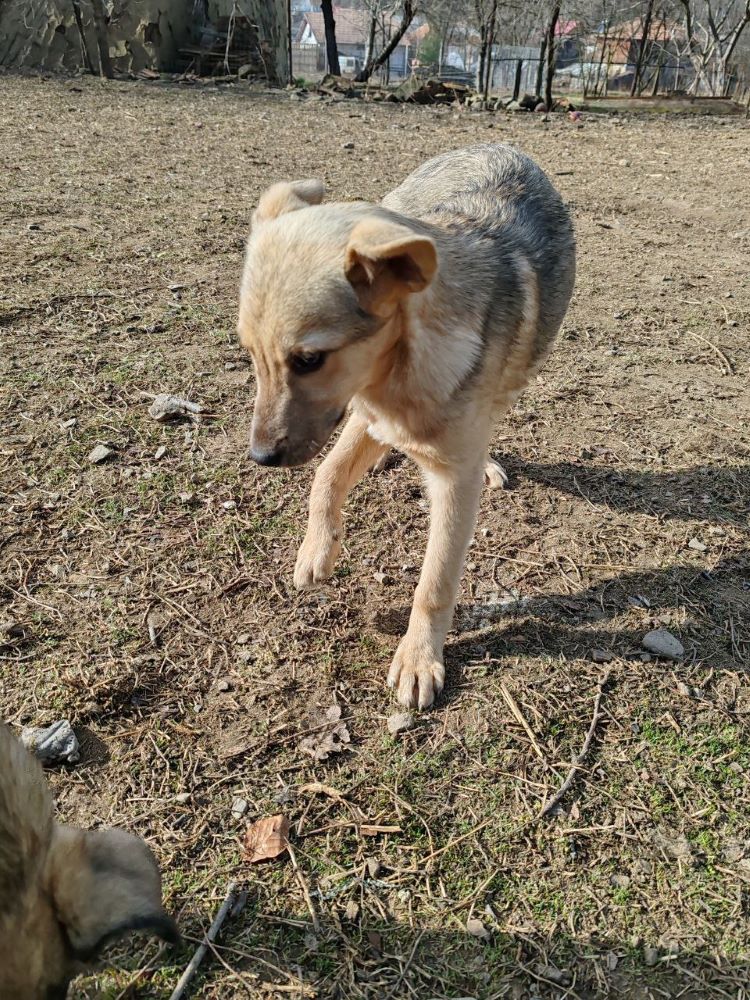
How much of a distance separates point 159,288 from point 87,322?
32.8 inches

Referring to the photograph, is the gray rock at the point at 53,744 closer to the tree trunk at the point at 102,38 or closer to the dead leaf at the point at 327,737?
the dead leaf at the point at 327,737

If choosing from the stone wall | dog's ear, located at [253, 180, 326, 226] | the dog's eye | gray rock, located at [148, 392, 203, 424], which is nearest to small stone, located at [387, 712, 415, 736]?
the dog's eye

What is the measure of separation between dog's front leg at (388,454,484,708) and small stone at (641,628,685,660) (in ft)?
3.07

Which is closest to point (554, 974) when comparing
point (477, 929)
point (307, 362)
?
point (477, 929)

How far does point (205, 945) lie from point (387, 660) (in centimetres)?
133

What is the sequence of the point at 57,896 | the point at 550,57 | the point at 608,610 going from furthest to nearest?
1. the point at 550,57
2. the point at 608,610
3. the point at 57,896

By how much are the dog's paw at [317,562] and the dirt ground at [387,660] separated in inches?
4.6

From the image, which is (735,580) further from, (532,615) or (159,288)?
(159,288)

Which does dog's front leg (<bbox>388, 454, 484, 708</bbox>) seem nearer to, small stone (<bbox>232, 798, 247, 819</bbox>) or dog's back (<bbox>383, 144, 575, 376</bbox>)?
dog's back (<bbox>383, 144, 575, 376</bbox>)

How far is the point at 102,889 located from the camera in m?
1.88

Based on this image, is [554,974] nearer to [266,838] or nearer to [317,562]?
[266,838]

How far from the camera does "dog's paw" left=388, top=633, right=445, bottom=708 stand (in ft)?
10.1

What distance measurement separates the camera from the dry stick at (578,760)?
280 cm

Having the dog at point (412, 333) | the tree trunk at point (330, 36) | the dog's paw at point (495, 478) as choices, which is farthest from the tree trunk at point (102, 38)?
the dog's paw at point (495, 478)
